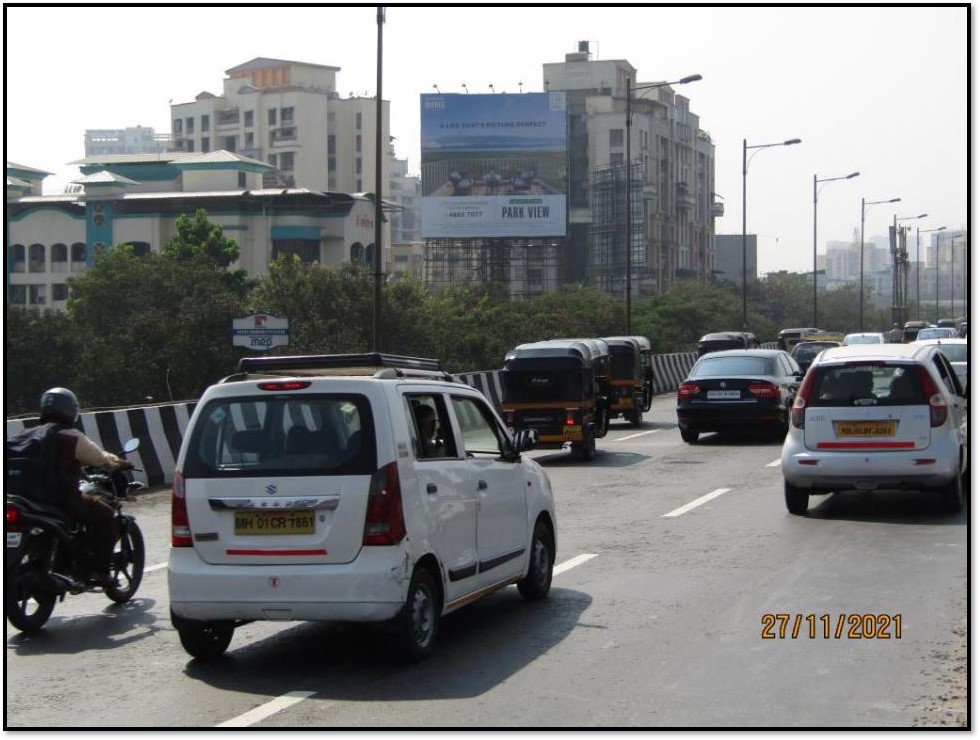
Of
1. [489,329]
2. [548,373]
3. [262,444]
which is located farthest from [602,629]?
[489,329]

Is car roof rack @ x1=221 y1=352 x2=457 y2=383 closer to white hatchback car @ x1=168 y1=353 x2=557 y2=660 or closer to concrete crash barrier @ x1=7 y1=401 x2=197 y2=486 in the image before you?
white hatchback car @ x1=168 y1=353 x2=557 y2=660

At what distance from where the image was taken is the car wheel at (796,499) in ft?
48.9

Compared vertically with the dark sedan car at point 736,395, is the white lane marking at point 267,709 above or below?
below

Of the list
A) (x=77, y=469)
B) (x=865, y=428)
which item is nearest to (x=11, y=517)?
(x=77, y=469)

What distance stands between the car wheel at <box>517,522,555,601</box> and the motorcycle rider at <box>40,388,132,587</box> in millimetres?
2919

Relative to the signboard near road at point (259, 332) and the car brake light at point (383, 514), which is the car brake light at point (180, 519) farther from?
the signboard near road at point (259, 332)

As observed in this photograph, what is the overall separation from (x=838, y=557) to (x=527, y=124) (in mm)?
78574

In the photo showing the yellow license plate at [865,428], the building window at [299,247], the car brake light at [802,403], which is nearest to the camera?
the yellow license plate at [865,428]

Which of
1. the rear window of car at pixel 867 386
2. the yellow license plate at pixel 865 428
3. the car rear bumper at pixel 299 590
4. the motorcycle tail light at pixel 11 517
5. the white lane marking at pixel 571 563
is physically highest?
the rear window of car at pixel 867 386

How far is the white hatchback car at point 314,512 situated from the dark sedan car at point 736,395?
16530 mm

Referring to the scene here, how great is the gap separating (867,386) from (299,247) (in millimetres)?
102848

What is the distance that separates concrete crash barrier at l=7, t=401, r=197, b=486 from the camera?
18.1 meters

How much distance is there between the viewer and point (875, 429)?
1441cm

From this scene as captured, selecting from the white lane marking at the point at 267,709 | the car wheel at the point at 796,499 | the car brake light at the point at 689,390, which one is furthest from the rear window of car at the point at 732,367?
the white lane marking at the point at 267,709
